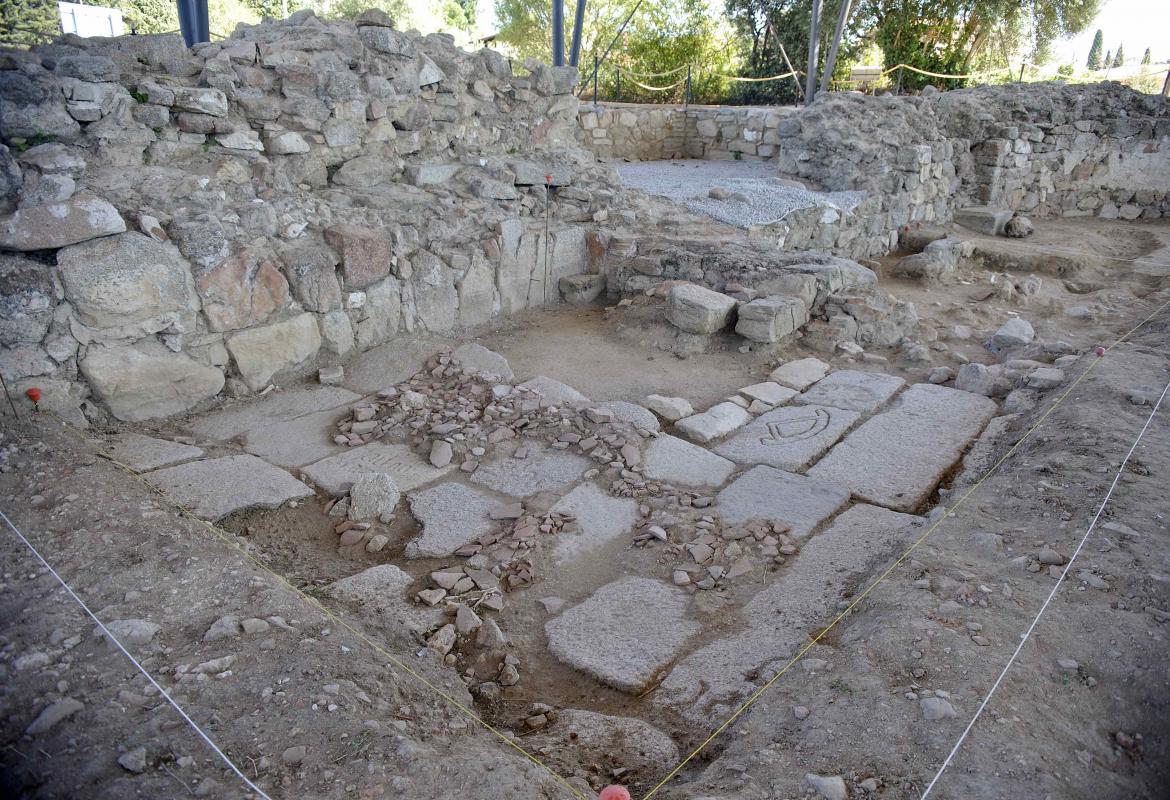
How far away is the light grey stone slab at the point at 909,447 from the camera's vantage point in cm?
383

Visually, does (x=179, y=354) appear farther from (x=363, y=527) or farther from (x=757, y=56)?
(x=757, y=56)

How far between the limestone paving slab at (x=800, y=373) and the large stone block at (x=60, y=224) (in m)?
3.94

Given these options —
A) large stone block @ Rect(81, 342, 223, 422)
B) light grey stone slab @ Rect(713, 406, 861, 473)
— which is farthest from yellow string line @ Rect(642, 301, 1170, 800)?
large stone block @ Rect(81, 342, 223, 422)

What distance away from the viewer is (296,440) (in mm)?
4066

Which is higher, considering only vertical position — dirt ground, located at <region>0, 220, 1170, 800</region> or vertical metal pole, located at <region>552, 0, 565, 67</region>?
vertical metal pole, located at <region>552, 0, 565, 67</region>

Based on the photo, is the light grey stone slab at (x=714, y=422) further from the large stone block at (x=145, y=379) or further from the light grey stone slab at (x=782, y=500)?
the large stone block at (x=145, y=379)

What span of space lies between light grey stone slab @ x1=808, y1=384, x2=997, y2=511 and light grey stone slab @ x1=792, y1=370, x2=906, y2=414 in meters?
0.11

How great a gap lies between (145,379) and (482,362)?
1.91m

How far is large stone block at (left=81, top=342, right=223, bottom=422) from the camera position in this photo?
388cm

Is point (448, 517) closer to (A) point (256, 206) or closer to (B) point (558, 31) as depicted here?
(A) point (256, 206)

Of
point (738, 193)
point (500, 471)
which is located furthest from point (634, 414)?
point (738, 193)

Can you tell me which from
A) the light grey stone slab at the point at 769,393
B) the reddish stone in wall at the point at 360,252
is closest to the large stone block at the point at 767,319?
the light grey stone slab at the point at 769,393

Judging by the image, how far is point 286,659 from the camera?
2.21 metres

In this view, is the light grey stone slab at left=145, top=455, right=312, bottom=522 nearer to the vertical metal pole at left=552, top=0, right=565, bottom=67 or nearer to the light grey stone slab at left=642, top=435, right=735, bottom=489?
the light grey stone slab at left=642, top=435, right=735, bottom=489
